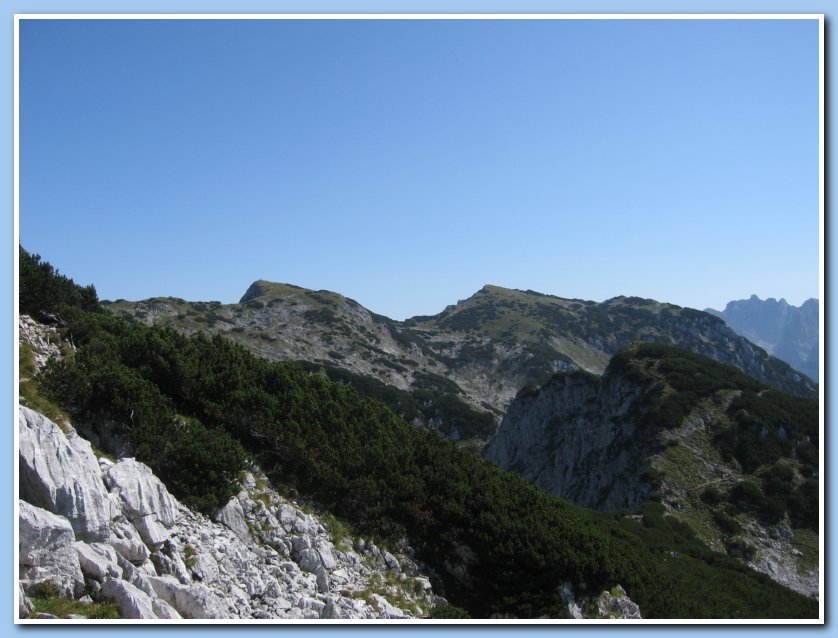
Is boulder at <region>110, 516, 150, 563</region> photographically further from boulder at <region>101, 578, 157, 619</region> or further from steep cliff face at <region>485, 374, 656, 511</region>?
steep cliff face at <region>485, 374, 656, 511</region>

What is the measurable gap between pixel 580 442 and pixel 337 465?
49908 millimetres

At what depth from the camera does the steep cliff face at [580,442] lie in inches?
1918

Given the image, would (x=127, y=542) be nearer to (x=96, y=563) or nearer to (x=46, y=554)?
(x=96, y=563)

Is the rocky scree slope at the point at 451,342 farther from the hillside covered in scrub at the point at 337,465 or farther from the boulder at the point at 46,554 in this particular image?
the boulder at the point at 46,554

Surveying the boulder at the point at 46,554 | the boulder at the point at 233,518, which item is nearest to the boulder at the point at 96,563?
the boulder at the point at 46,554

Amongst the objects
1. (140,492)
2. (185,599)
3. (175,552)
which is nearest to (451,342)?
(140,492)

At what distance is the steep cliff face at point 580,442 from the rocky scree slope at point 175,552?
104 feet

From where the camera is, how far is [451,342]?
538 feet

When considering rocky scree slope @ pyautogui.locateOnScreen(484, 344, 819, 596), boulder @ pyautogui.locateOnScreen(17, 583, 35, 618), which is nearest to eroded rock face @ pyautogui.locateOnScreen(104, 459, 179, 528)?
boulder @ pyautogui.locateOnScreen(17, 583, 35, 618)

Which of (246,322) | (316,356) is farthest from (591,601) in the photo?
(246,322)

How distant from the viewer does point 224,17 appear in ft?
41.5

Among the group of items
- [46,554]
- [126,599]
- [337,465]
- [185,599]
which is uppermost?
[337,465]

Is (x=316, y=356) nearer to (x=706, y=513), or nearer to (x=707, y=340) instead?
(x=706, y=513)

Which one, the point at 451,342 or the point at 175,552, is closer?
the point at 175,552
